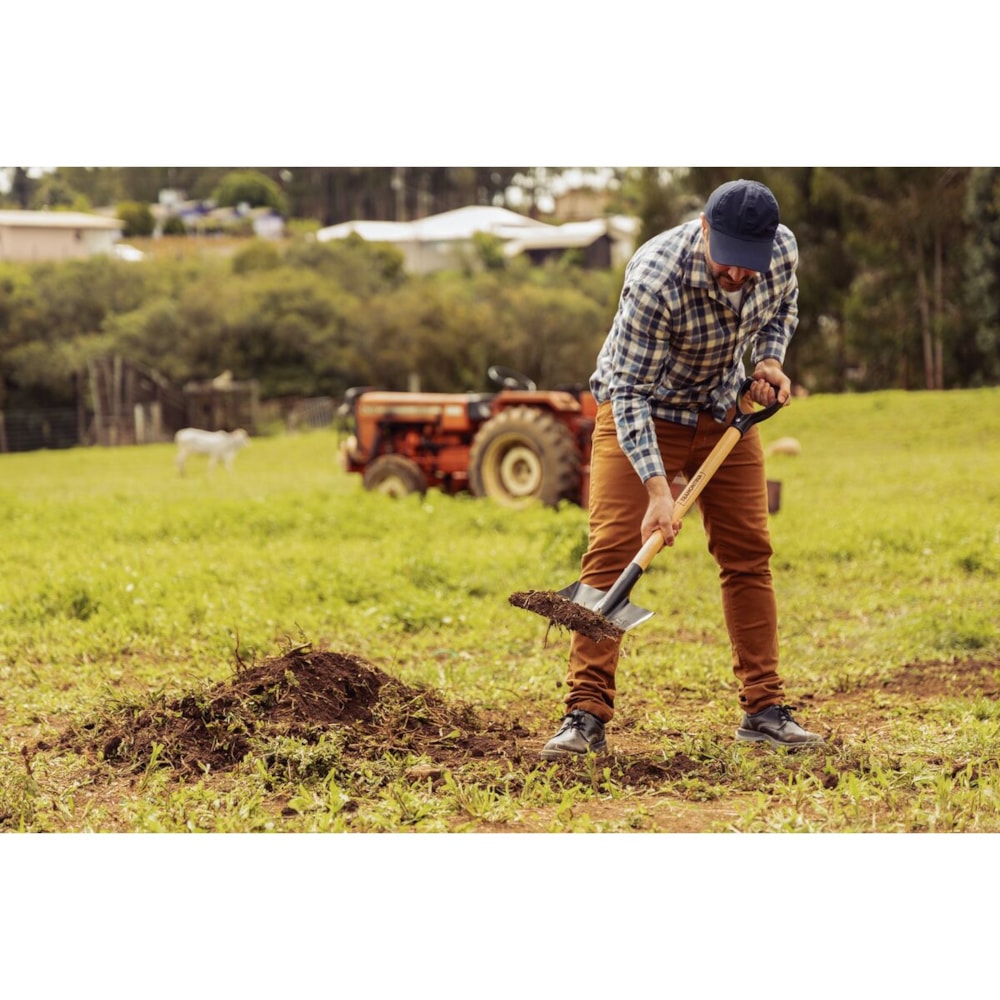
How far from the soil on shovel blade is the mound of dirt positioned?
1.74 feet

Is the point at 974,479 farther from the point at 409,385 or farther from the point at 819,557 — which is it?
the point at 409,385

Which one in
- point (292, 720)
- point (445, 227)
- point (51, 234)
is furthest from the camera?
point (445, 227)

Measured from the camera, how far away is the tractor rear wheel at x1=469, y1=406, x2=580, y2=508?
9328 millimetres

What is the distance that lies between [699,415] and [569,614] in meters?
0.75

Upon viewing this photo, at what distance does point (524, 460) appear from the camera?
32.0 feet

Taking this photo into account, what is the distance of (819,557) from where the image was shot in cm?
774

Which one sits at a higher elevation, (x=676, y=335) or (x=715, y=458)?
(x=676, y=335)

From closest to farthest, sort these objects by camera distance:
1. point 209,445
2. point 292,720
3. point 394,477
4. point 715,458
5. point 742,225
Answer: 1. point 742,225
2. point 715,458
3. point 292,720
4. point 394,477
5. point 209,445

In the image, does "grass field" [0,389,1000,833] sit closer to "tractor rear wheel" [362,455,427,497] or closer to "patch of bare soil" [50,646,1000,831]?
"patch of bare soil" [50,646,1000,831]

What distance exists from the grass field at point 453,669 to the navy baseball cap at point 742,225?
1.47 meters

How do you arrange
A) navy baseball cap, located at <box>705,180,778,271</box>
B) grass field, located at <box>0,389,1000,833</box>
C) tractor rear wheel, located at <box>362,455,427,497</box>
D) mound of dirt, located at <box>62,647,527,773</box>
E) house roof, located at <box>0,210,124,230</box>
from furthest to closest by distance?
house roof, located at <box>0,210,124,230</box> → tractor rear wheel, located at <box>362,455,427,497</box> → mound of dirt, located at <box>62,647,527,773</box> → grass field, located at <box>0,389,1000,833</box> → navy baseball cap, located at <box>705,180,778,271</box>

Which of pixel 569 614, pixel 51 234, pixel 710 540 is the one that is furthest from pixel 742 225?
pixel 51 234

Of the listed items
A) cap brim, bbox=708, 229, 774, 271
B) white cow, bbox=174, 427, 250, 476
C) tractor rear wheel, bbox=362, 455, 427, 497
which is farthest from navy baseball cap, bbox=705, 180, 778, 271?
white cow, bbox=174, 427, 250, 476

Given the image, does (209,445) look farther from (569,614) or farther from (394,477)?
(569,614)
